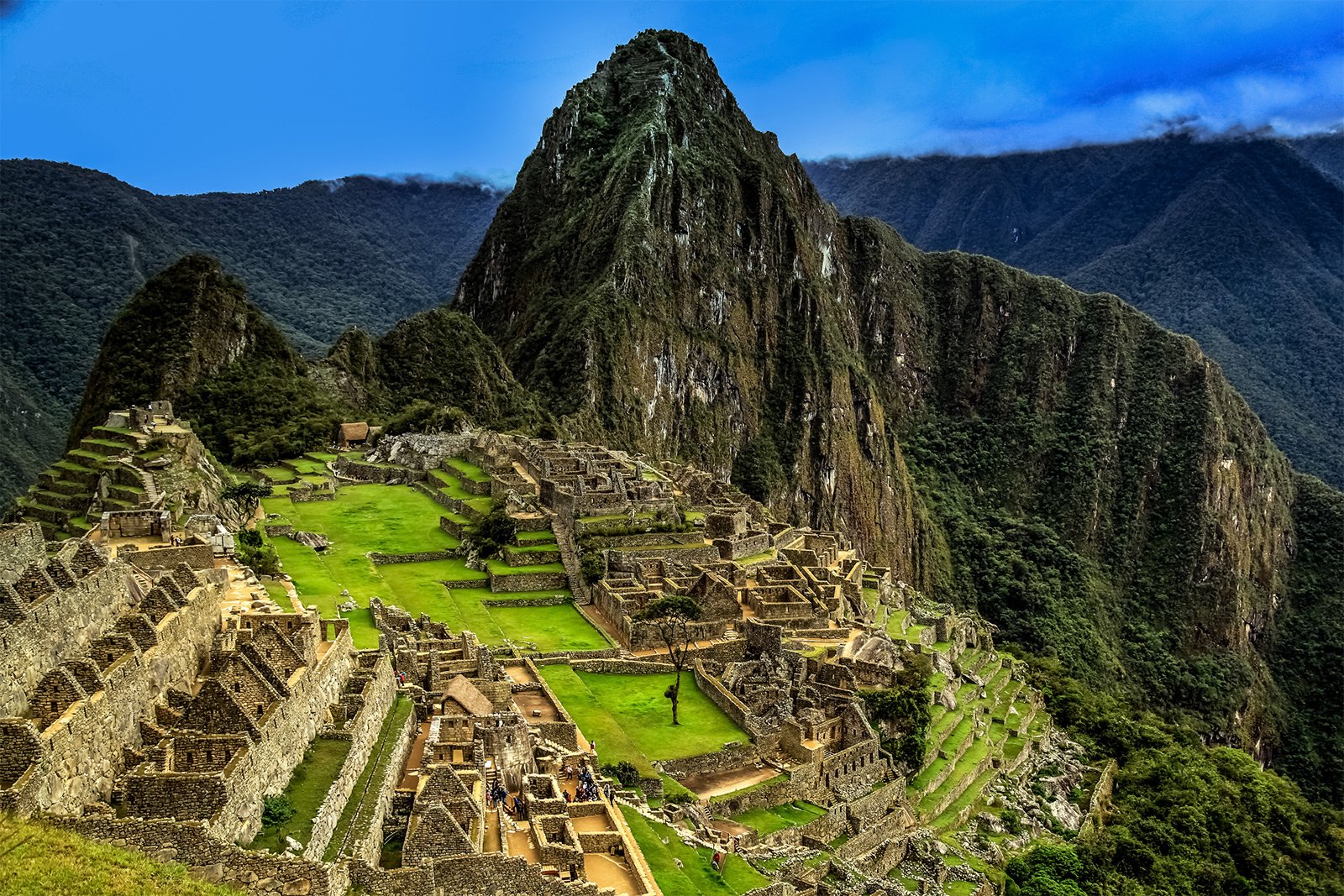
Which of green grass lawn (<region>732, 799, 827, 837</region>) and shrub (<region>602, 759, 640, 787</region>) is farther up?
shrub (<region>602, 759, 640, 787</region>)

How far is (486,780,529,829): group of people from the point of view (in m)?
18.4

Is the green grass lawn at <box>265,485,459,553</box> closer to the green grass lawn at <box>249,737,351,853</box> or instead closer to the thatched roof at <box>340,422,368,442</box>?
the thatched roof at <box>340,422,368,442</box>

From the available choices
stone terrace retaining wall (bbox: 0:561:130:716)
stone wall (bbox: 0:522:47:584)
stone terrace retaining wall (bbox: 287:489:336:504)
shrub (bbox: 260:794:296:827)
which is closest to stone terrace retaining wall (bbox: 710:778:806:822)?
shrub (bbox: 260:794:296:827)

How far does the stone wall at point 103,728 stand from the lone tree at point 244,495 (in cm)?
2684

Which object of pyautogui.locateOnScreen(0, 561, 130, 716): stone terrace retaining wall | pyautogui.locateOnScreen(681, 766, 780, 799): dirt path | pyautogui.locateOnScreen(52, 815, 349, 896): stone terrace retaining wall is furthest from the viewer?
pyautogui.locateOnScreen(681, 766, 780, 799): dirt path

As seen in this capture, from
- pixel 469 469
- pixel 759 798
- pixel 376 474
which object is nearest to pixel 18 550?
pixel 759 798

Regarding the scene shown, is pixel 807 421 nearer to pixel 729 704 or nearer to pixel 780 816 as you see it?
pixel 729 704

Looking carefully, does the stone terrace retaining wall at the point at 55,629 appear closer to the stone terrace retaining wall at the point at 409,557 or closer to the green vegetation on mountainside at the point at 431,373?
the stone terrace retaining wall at the point at 409,557

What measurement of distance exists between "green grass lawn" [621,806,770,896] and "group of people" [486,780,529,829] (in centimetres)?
323

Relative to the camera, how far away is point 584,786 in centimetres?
2128

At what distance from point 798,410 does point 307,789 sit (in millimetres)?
153297

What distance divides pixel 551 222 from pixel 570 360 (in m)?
55.4

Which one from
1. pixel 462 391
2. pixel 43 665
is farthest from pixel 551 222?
pixel 43 665

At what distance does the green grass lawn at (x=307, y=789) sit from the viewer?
14.8 meters
